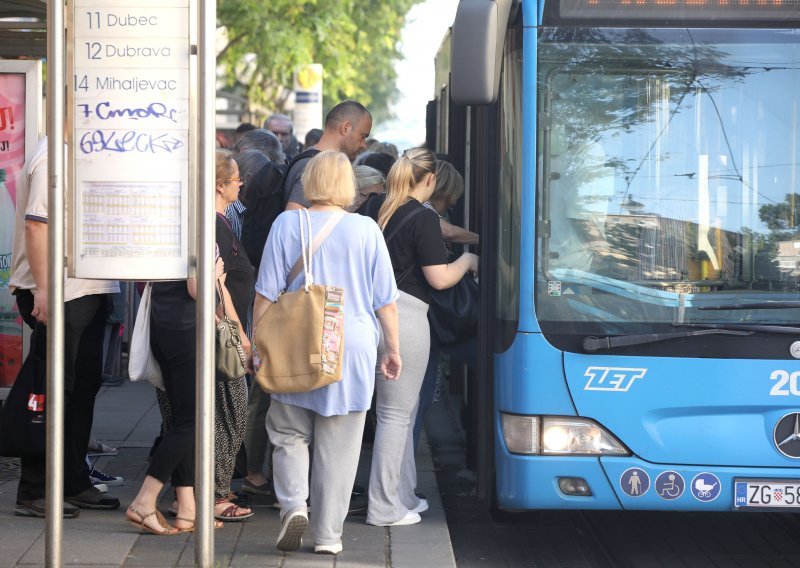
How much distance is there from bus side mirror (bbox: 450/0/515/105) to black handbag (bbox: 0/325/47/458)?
2235 millimetres

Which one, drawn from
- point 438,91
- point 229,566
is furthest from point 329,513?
point 438,91

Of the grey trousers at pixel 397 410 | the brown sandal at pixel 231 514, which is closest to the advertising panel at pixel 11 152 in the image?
the brown sandal at pixel 231 514

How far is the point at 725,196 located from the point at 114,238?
2.46 meters

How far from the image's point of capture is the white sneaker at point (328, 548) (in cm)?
567

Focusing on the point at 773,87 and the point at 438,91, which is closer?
the point at 773,87

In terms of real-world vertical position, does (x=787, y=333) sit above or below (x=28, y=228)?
below

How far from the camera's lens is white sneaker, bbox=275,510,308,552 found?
5.52 metres

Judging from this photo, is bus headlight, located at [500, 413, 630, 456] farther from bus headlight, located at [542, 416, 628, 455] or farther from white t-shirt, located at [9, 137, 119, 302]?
white t-shirt, located at [9, 137, 119, 302]

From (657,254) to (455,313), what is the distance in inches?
47.1

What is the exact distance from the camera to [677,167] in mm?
5582

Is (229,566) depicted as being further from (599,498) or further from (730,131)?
(730,131)

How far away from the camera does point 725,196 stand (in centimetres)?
558

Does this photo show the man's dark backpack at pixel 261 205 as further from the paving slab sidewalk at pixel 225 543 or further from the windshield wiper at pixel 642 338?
the windshield wiper at pixel 642 338

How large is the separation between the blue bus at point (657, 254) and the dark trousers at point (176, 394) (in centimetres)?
139
